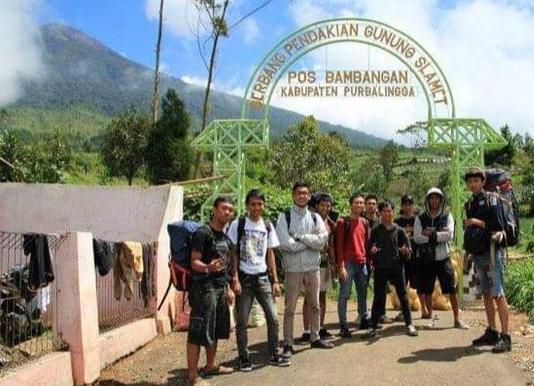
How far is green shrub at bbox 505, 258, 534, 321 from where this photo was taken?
28.1 ft

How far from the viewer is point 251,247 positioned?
5559 millimetres

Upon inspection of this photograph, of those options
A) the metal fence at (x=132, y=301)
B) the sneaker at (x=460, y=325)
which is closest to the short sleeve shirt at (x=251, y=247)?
the metal fence at (x=132, y=301)

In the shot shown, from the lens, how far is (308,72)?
945cm

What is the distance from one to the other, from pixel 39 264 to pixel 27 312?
995 mm

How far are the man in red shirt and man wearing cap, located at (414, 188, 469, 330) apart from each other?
2.07ft

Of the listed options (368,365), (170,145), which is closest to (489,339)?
(368,365)

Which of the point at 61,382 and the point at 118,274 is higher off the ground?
the point at 118,274

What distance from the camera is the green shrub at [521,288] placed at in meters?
8.55

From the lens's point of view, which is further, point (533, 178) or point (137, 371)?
point (533, 178)

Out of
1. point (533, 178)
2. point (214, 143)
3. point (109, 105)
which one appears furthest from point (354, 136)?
point (214, 143)

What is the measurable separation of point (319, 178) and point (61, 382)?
21073 mm

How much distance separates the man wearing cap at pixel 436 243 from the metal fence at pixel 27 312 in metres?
3.79

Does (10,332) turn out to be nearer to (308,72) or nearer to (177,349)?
(177,349)

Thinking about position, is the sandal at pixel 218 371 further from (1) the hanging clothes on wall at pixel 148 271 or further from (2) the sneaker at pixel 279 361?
(1) the hanging clothes on wall at pixel 148 271
